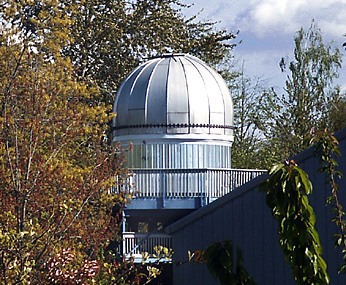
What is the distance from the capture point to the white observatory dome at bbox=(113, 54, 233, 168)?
26.1m

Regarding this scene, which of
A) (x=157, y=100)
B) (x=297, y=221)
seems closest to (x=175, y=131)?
(x=157, y=100)

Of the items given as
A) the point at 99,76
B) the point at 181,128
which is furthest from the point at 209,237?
the point at 99,76

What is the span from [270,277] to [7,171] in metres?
5.44

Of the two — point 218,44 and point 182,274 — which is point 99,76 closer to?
point 218,44

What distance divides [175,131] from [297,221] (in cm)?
1801

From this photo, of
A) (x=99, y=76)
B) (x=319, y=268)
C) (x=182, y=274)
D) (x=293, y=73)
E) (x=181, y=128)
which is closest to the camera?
(x=319, y=268)

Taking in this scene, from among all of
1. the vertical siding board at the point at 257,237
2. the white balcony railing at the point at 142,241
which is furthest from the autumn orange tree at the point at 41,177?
the white balcony railing at the point at 142,241

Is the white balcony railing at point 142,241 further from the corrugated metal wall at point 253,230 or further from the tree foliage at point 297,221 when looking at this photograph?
the tree foliage at point 297,221

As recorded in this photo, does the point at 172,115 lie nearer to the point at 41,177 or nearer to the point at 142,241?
the point at 142,241

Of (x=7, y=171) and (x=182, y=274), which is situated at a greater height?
(x=7, y=171)

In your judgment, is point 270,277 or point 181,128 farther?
point 181,128

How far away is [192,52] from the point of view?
3575 cm

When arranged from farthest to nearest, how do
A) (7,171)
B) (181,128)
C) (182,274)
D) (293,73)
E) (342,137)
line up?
(293,73) < (181,128) < (182,274) < (7,171) < (342,137)

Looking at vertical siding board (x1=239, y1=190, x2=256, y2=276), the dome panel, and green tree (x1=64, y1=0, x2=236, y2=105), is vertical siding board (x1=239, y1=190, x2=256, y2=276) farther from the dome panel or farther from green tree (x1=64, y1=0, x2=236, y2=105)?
green tree (x1=64, y1=0, x2=236, y2=105)
